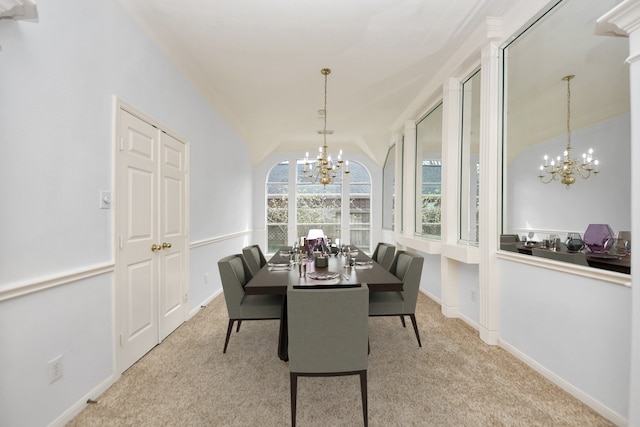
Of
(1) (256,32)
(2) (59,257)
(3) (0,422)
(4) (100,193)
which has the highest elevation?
(1) (256,32)

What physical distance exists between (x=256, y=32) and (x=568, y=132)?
271 centimetres

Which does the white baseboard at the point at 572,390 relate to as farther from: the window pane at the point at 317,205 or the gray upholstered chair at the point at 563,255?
the window pane at the point at 317,205

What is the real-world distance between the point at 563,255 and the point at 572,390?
88cm

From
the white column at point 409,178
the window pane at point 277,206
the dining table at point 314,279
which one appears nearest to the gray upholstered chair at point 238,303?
the dining table at point 314,279

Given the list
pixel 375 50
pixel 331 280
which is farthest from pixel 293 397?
pixel 375 50

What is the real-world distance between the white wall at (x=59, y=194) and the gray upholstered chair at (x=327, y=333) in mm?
1323

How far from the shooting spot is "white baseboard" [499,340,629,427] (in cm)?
169

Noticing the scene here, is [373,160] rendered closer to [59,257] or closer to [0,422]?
[59,257]

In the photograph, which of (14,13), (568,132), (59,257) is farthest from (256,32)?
(568,132)

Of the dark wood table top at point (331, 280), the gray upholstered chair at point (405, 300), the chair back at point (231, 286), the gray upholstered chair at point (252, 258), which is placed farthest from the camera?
the gray upholstered chair at point (252, 258)

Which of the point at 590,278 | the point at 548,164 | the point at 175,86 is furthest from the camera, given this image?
the point at 175,86

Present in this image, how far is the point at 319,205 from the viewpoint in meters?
7.66

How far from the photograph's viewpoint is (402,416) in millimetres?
1766

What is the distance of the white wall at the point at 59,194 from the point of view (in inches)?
57.0
